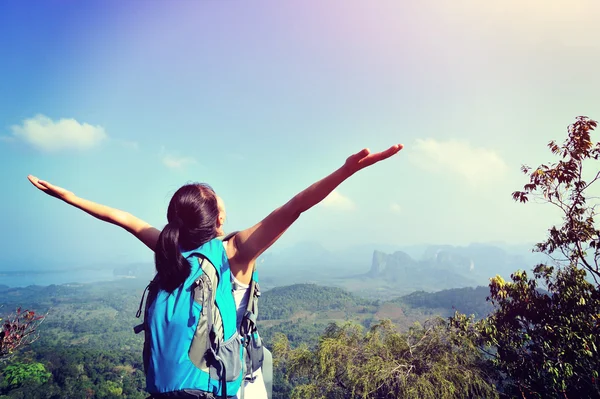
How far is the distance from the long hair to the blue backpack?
0.12 feet

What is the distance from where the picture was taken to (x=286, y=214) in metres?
1.05

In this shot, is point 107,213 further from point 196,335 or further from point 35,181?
point 196,335

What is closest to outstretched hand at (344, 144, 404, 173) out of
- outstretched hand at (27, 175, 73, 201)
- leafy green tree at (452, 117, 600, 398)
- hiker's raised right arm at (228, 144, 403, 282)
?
hiker's raised right arm at (228, 144, 403, 282)

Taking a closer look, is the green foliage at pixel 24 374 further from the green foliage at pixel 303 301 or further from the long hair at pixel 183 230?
the green foliage at pixel 303 301

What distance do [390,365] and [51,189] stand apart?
1089cm

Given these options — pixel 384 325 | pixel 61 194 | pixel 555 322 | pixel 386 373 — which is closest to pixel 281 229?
pixel 61 194

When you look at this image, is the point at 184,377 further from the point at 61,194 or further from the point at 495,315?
the point at 495,315

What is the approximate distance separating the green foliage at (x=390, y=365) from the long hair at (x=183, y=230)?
9880mm

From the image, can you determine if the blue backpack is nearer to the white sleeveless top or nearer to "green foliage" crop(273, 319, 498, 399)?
the white sleeveless top

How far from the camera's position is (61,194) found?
1574 millimetres

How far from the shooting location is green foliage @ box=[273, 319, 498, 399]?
941 centimetres

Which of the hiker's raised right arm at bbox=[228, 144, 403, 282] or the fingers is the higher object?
the fingers

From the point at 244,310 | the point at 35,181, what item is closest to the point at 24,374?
the point at 35,181

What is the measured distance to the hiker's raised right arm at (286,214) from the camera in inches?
41.1
